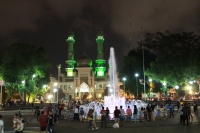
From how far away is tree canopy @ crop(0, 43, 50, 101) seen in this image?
169ft

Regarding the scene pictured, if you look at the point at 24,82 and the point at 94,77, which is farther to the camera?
the point at 94,77

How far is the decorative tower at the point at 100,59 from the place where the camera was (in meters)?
103

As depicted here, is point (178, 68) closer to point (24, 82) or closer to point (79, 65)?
point (24, 82)

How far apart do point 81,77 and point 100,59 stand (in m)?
12.1

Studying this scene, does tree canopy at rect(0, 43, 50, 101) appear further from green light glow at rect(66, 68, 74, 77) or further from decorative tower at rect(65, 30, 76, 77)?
decorative tower at rect(65, 30, 76, 77)

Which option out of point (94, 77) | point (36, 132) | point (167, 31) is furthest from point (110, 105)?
point (94, 77)

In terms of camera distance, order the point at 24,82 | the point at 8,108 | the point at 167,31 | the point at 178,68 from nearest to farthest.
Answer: the point at 8,108, the point at 178,68, the point at 24,82, the point at 167,31

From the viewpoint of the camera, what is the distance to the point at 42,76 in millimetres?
57375

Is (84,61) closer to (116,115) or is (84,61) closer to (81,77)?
(81,77)

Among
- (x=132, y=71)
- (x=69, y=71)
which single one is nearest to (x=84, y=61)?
(x=69, y=71)

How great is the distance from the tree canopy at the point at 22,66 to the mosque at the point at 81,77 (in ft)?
103

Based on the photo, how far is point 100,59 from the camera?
10375 cm

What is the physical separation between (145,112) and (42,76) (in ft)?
117

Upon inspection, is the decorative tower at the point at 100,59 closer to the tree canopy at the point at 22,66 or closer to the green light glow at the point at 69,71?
the green light glow at the point at 69,71
